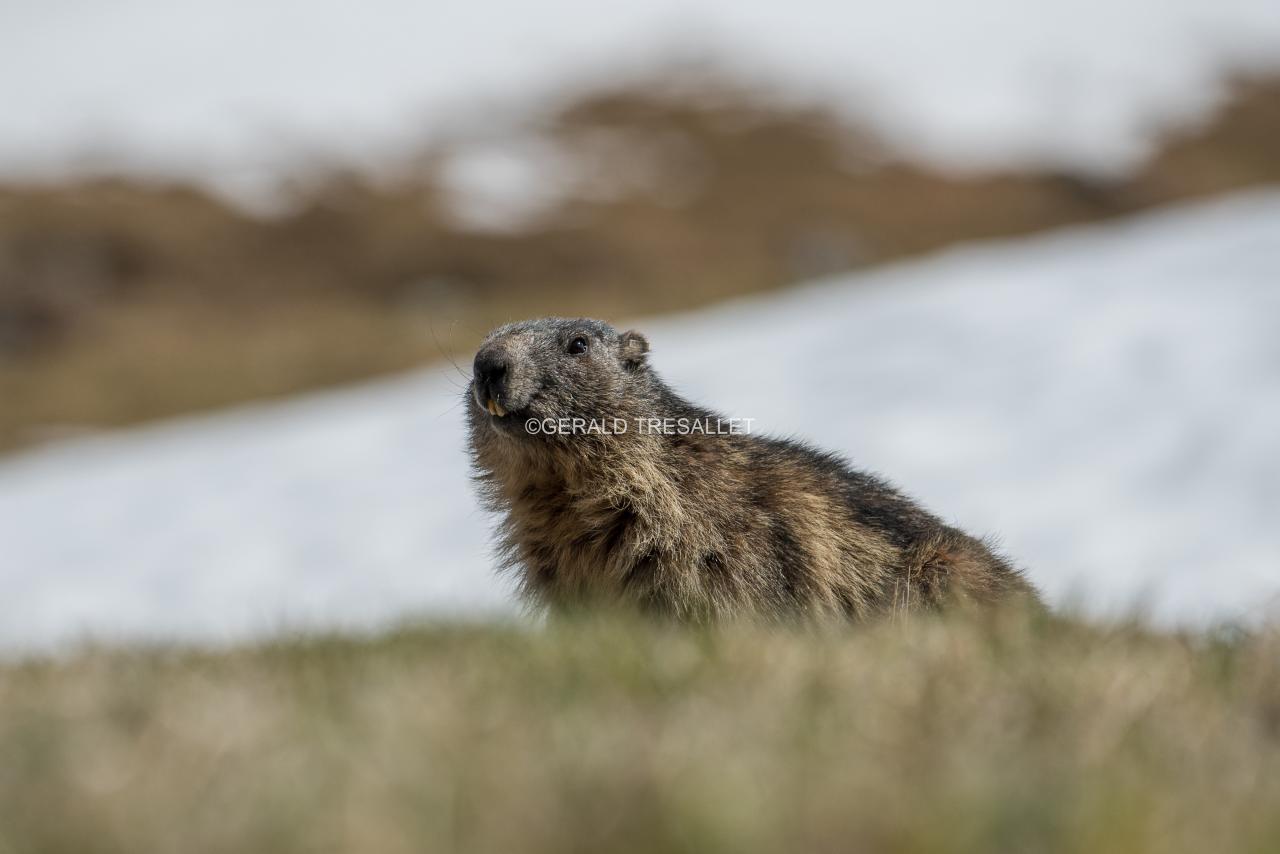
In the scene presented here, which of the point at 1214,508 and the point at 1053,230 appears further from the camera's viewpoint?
the point at 1053,230

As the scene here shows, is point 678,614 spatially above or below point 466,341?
below

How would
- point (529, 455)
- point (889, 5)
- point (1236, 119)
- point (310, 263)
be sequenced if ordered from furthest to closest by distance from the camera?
point (889, 5) → point (1236, 119) → point (310, 263) → point (529, 455)

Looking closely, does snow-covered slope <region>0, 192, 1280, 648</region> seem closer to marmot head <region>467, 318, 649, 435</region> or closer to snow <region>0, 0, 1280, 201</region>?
marmot head <region>467, 318, 649, 435</region>

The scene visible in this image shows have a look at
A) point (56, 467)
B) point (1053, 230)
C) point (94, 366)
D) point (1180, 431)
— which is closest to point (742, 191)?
point (1053, 230)

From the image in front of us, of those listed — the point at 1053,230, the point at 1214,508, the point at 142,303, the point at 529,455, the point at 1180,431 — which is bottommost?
the point at 529,455

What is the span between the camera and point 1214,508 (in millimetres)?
14117

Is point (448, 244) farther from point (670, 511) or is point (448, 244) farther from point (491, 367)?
point (670, 511)

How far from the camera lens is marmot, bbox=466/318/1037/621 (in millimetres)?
6359

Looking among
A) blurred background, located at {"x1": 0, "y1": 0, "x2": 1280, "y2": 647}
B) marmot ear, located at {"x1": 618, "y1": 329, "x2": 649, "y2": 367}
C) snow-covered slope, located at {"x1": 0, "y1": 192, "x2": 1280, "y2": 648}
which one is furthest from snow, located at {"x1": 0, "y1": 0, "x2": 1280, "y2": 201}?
marmot ear, located at {"x1": 618, "y1": 329, "x2": 649, "y2": 367}

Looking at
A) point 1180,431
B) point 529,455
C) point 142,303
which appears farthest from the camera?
point 142,303

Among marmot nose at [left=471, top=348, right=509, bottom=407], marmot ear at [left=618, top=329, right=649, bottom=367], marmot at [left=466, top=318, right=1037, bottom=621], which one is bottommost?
marmot at [left=466, top=318, right=1037, bottom=621]

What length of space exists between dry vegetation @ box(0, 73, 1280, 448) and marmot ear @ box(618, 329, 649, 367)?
94.2 ft

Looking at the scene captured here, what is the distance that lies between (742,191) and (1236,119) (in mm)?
29029

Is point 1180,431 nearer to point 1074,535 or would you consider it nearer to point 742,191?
point 1074,535
